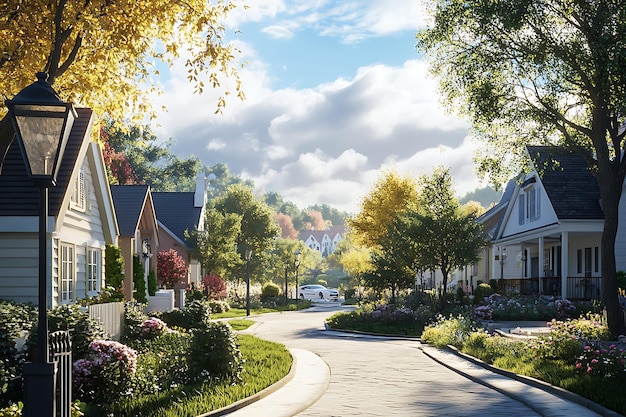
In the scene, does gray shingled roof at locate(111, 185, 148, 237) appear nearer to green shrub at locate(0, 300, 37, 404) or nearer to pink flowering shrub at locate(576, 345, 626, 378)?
green shrub at locate(0, 300, 37, 404)

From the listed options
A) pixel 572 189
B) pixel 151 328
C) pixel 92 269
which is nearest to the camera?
pixel 151 328

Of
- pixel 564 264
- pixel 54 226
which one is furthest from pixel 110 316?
pixel 564 264

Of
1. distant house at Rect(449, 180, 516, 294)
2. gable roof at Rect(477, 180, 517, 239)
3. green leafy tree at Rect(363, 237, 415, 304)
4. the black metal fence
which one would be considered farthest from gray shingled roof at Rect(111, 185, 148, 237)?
gable roof at Rect(477, 180, 517, 239)

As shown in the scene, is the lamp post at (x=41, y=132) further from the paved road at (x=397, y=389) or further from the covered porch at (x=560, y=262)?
the covered porch at (x=560, y=262)

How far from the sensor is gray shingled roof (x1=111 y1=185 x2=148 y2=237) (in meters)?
32.6

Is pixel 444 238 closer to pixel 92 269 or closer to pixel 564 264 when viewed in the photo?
pixel 564 264

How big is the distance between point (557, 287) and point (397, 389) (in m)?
26.3

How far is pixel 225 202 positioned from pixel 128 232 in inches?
1425

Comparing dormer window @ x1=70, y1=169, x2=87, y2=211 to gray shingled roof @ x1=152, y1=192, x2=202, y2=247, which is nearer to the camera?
dormer window @ x1=70, y1=169, x2=87, y2=211

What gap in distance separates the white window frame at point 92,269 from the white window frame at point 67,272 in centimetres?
126

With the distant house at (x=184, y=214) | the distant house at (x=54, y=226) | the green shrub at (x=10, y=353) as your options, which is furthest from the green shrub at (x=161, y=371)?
the distant house at (x=184, y=214)

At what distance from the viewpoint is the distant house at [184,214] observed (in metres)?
54.5

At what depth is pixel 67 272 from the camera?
72.4 ft

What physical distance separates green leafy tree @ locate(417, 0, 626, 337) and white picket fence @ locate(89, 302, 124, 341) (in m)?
12.3
